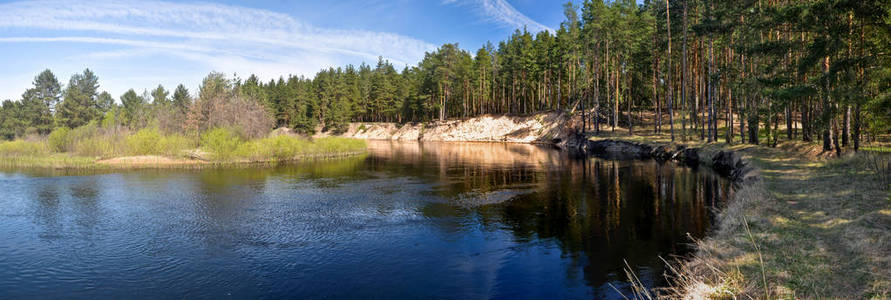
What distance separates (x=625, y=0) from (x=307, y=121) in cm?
6914

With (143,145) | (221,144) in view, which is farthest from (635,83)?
(143,145)

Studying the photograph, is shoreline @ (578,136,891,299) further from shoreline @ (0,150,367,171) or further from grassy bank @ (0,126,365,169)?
grassy bank @ (0,126,365,169)

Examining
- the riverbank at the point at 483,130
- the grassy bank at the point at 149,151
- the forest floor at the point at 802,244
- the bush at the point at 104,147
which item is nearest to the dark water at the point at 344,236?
the forest floor at the point at 802,244

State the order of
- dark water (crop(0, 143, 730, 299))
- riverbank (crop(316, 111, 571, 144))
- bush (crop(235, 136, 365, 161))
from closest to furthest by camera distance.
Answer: dark water (crop(0, 143, 730, 299)) → bush (crop(235, 136, 365, 161)) → riverbank (crop(316, 111, 571, 144))

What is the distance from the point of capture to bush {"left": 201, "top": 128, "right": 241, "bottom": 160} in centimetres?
4388

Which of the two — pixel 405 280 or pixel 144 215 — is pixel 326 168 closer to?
pixel 144 215

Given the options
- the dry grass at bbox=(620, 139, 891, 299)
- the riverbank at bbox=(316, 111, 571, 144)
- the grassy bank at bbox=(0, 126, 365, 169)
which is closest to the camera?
the dry grass at bbox=(620, 139, 891, 299)

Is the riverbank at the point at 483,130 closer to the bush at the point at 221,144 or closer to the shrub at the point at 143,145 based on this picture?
the bush at the point at 221,144

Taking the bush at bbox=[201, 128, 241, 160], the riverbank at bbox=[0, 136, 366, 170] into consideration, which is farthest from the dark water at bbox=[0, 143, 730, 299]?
the bush at bbox=[201, 128, 241, 160]

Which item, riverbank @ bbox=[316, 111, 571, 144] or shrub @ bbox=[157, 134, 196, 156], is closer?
shrub @ bbox=[157, 134, 196, 156]

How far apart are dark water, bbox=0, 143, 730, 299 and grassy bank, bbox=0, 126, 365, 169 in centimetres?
1172

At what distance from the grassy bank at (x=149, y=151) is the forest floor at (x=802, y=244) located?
135 ft

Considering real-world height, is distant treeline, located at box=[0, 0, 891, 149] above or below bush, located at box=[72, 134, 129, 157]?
above

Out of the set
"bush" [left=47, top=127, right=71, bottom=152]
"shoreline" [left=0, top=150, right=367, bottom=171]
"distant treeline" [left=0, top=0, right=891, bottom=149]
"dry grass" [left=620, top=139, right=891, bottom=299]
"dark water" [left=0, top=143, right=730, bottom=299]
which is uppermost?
"distant treeline" [left=0, top=0, right=891, bottom=149]
